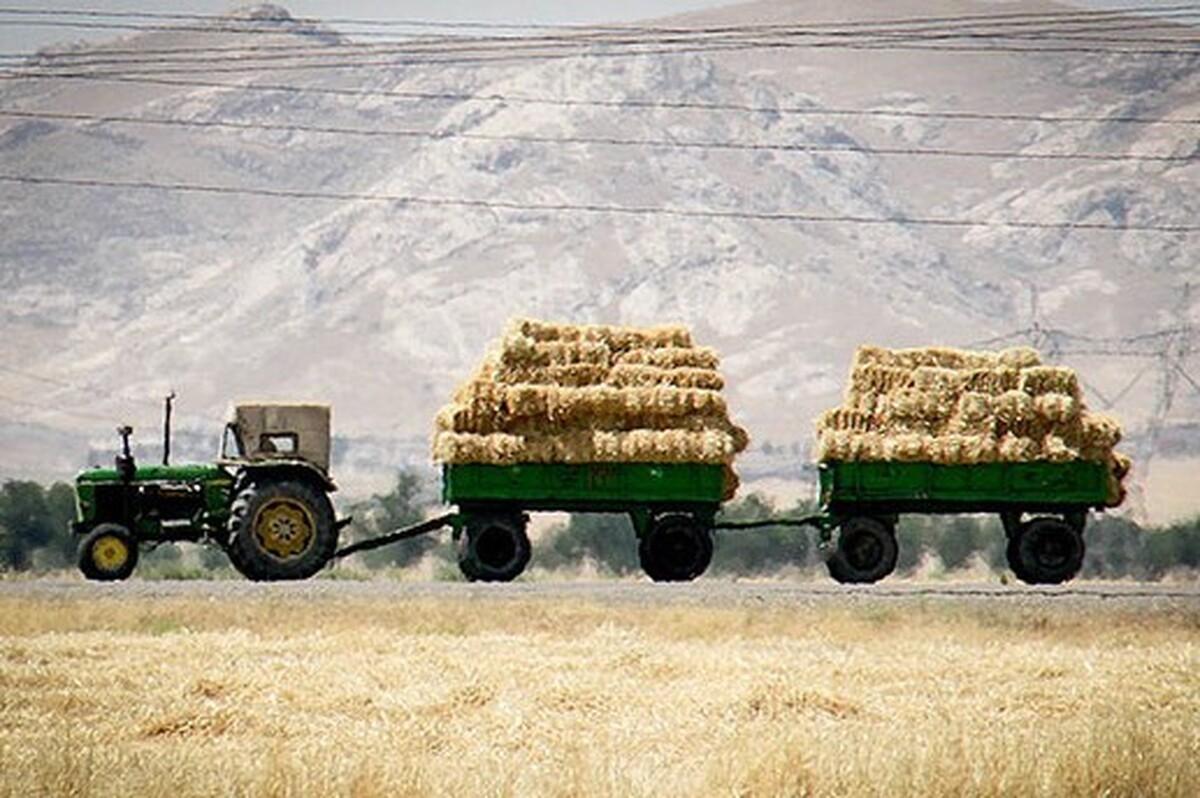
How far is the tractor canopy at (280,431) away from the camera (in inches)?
1395

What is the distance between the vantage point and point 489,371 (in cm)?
3747

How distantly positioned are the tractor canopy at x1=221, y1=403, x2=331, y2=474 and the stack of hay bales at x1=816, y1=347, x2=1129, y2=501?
7.95 meters

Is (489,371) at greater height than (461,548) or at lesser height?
greater

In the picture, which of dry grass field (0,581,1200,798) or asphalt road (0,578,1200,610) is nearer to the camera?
dry grass field (0,581,1200,798)

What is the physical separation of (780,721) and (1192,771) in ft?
16.8

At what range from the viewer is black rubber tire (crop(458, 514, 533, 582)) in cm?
3672

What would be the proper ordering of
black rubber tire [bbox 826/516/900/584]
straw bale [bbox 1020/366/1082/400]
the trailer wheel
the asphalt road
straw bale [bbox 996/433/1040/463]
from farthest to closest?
straw bale [bbox 1020/366/1082/400]
the trailer wheel
black rubber tire [bbox 826/516/900/584]
straw bale [bbox 996/433/1040/463]
the asphalt road

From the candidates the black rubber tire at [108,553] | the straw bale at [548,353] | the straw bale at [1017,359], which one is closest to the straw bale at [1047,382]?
the straw bale at [1017,359]

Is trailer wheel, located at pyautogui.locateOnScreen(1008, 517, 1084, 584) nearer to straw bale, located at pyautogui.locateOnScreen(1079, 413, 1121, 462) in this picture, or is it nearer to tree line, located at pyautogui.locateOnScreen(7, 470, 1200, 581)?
straw bale, located at pyautogui.locateOnScreen(1079, 413, 1121, 462)

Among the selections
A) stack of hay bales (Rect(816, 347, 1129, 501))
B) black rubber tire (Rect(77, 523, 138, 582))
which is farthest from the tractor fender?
stack of hay bales (Rect(816, 347, 1129, 501))

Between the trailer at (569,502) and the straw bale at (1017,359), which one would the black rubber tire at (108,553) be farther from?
the straw bale at (1017,359)

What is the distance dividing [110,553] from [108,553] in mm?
30

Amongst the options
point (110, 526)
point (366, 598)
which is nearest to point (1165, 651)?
point (366, 598)

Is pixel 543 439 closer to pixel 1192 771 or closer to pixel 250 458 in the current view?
pixel 250 458
